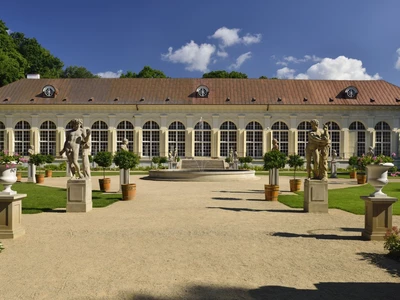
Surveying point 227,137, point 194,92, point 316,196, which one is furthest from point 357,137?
point 316,196

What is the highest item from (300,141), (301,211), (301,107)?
(301,107)

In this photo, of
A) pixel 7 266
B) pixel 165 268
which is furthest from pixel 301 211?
pixel 7 266

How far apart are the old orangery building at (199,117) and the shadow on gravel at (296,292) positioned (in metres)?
33.5

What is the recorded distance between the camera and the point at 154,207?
1155cm

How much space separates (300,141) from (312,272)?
3546 cm

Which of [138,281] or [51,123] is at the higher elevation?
[51,123]

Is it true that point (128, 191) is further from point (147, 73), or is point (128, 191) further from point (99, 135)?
point (147, 73)

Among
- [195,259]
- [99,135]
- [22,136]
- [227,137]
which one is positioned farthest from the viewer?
[99,135]

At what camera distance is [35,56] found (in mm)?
52062

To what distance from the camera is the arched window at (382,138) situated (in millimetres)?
38375

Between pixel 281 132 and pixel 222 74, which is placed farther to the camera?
pixel 222 74

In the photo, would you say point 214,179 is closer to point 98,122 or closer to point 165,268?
point 165,268

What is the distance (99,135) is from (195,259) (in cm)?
3509

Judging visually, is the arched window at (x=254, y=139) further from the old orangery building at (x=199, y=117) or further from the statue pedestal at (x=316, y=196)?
the statue pedestal at (x=316, y=196)
